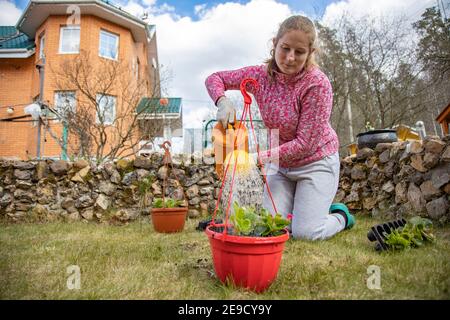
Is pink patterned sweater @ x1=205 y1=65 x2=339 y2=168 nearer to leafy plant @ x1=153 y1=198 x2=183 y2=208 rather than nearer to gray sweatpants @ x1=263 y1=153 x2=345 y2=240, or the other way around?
gray sweatpants @ x1=263 y1=153 x2=345 y2=240

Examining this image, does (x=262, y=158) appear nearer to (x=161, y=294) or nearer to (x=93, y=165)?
(x=161, y=294)

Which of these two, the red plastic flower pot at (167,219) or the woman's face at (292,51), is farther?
the red plastic flower pot at (167,219)

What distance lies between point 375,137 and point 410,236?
83.6 inches

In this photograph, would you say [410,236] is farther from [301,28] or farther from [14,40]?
[14,40]

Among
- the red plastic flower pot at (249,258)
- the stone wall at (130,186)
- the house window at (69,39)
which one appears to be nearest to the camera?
the red plastic flower pot at (249,258)

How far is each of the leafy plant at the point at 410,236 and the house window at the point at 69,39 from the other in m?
9.73

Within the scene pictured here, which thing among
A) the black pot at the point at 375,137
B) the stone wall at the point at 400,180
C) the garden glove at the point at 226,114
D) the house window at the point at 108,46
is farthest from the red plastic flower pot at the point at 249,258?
the house window at the point at 108,46

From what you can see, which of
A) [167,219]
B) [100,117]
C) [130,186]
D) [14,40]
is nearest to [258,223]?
[167,219]

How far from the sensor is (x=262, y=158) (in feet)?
5.32

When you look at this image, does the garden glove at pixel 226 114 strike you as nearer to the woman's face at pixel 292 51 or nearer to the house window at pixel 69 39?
the woman's face at pixel 292 51

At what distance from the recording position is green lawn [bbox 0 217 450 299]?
3.66 feet

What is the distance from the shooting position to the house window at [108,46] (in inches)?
360

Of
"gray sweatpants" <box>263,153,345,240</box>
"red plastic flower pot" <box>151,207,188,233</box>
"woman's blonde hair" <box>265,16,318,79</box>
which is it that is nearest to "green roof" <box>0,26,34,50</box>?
"red plastic flower pot" <box>151,207,188,233</box>
